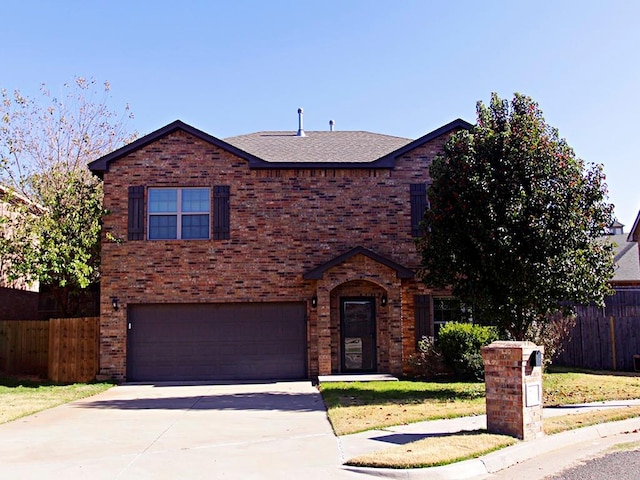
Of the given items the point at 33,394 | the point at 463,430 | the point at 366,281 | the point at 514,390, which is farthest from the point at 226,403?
the point at 514,390

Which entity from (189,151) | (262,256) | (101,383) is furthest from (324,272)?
(101,383)

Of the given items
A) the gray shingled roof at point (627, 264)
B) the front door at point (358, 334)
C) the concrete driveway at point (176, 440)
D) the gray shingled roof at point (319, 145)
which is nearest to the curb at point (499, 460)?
the concrete driveway at point (176, 440)

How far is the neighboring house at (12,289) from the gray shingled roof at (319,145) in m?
6.80

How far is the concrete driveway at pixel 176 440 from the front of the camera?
8086mm

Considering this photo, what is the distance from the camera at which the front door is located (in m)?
18.6

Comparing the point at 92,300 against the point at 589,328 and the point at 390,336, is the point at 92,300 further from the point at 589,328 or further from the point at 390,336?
the point at 589,328

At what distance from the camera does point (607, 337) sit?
775 inches

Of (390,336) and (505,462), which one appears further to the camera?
(390,336)

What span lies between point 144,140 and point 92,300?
707cm

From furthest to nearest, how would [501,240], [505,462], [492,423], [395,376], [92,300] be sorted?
[92,300] < [395,376] < [501,240] < [492,423] < [505,462]

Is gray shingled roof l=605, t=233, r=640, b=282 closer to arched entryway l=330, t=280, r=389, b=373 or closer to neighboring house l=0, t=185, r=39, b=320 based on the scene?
arched entryway l=330, t=280, r=389, b=373

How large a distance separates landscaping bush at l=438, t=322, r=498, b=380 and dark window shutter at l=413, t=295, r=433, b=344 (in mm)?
1486

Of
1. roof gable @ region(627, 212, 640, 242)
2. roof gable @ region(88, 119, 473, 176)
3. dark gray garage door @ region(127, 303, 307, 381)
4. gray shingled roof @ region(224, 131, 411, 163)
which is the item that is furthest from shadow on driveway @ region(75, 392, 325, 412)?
roof gable @ region(627, 212, 640, 242)

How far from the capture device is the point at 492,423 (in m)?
9.54
